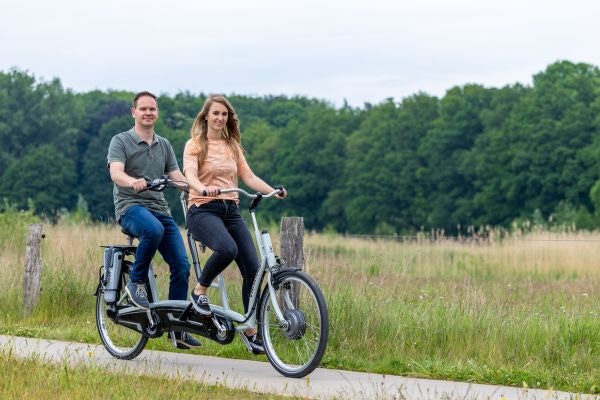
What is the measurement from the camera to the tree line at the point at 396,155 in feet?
222

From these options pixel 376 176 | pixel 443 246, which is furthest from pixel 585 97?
pixel 443 246

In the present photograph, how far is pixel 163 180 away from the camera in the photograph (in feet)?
30.5

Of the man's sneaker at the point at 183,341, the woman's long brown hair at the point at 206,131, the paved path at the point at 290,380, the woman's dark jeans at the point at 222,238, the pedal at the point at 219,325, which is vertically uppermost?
the woman's long brown hair at the point at 206,131

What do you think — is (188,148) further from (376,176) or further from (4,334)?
(376,176)

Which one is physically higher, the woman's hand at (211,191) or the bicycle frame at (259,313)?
the woman's hand at (211,191)

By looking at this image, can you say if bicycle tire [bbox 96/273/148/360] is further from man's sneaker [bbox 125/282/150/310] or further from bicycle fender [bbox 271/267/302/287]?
bicycle fender [bbox 271/267/302/287]

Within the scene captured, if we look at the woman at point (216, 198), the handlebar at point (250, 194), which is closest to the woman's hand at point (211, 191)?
the handlebar at point (250, 194)

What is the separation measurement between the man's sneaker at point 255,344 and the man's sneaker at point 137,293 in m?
0.97

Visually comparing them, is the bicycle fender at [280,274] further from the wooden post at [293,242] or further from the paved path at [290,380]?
the wooden post at [293,242]

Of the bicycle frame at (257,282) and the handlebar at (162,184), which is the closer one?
the bicycle frame at (257,282)

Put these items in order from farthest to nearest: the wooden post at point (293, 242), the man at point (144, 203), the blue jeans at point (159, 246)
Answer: the wooden post at point (293, 242) → the man at point (144, 203) → the blue jeans at point (159, 246)

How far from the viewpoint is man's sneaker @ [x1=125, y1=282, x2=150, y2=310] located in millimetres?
9656

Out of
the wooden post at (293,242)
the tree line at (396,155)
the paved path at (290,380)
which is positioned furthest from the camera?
the tree line at (396,155)

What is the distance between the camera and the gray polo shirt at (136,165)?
9633mm
